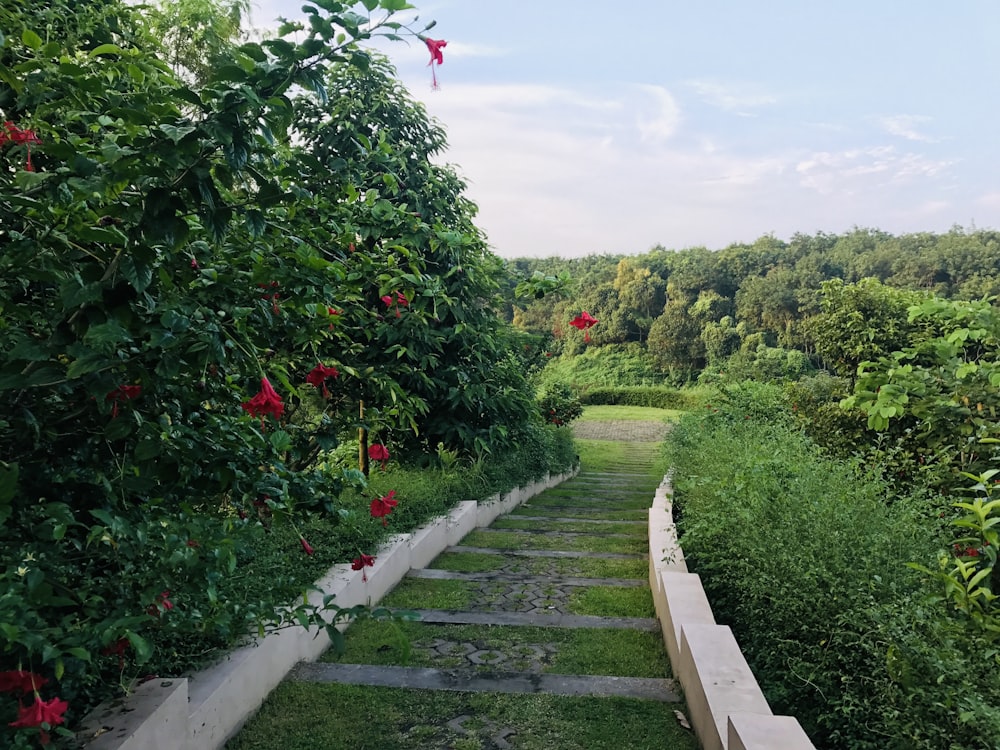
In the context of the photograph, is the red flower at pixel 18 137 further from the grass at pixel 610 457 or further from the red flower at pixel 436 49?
the grass at pixel 610 457

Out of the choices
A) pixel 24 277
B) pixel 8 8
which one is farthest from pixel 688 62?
pixel 24 277

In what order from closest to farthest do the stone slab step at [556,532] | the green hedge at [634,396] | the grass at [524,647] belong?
the grass at [524,647], the stone slab step at [556,532], the green hedge at [634,396]

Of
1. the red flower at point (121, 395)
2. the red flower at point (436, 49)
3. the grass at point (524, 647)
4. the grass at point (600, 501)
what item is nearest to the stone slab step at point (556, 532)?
the grass at point (600, 501)

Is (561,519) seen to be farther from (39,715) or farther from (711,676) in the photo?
(39,715)

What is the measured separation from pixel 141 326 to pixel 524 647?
8.24 feet

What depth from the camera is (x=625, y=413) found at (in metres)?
27.7

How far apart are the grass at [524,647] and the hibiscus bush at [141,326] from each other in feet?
2.69

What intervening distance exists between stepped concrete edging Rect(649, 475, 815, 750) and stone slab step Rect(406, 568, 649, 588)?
0.67m

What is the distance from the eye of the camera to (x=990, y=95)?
7594mm

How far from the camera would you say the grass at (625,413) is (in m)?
25.7

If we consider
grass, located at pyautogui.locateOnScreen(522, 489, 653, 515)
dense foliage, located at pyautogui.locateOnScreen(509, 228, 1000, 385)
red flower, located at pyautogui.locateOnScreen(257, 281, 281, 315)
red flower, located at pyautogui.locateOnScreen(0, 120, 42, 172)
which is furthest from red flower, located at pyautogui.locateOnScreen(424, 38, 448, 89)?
dense foliage, located at pyautogui.locateOnScreen(509, 228, 1000, 385)

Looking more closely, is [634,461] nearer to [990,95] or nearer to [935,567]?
[990,95]

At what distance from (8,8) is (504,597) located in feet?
11.8

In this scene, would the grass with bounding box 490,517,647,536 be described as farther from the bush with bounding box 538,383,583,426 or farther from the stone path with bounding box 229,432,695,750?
the bush with bounding box 538,383,583,426
